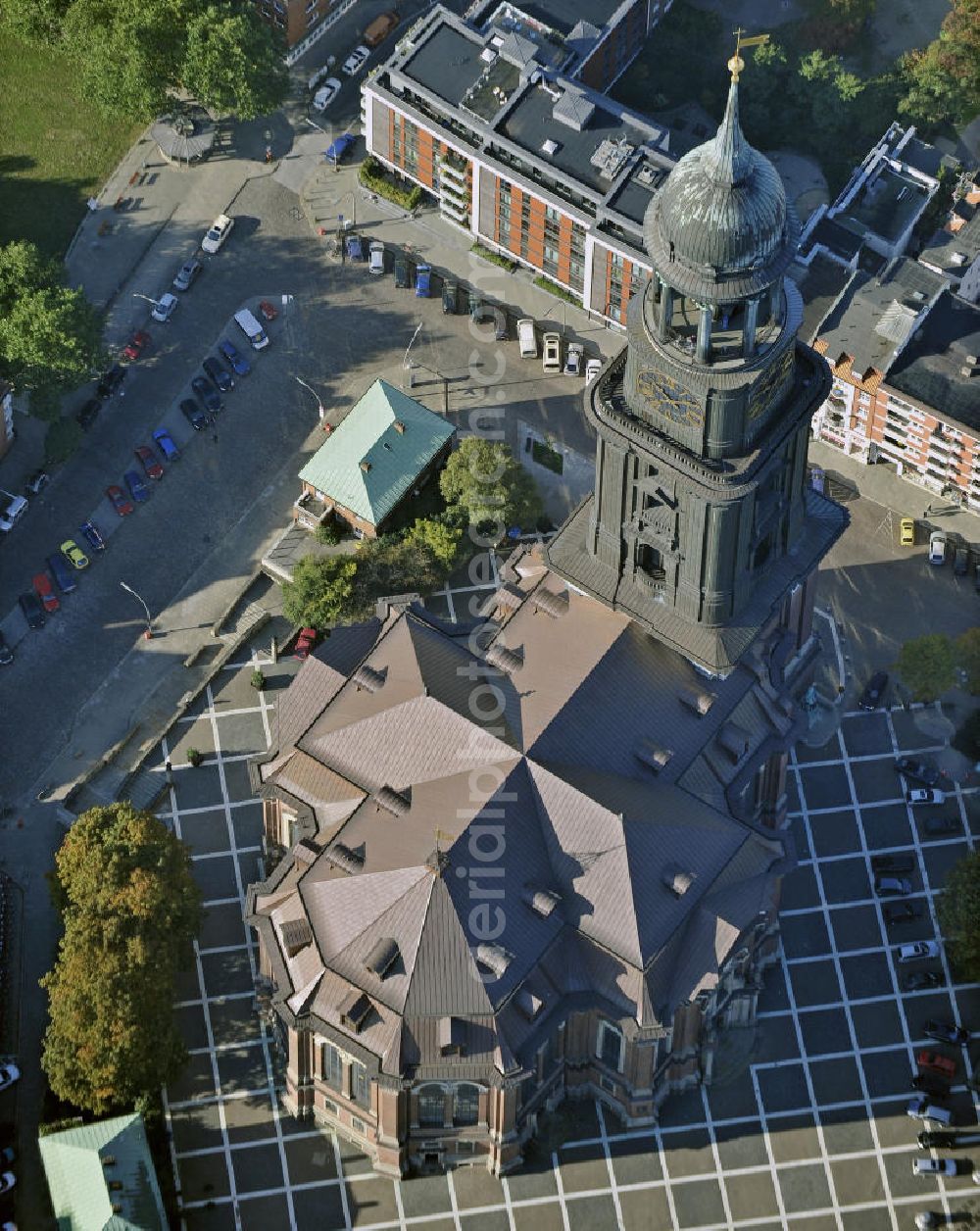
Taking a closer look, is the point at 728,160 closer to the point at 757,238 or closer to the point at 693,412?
the point at 757,238

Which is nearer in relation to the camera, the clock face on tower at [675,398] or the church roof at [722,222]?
the church roof at [722,222]

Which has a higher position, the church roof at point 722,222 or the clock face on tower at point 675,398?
the church roof at point 722,222

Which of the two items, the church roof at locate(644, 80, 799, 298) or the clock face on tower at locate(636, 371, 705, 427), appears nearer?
the church roof at locate(644, 80, 799, 298)

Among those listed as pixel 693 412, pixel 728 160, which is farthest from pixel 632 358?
pixel 728 160

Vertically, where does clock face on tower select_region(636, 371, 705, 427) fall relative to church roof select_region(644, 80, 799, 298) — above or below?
below
